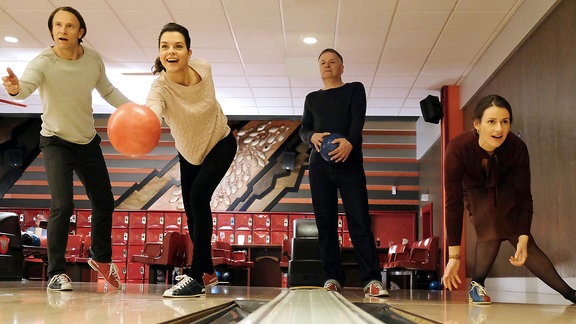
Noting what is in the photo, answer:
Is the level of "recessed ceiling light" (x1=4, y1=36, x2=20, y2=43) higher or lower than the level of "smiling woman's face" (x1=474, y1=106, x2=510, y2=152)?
higher

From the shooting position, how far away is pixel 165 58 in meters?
2.71

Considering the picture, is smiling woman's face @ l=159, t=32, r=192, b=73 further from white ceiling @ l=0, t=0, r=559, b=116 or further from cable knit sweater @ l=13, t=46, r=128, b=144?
white ceiling @ l=0, t=0, r=559, b=116

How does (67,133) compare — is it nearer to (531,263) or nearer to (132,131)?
(132,131)

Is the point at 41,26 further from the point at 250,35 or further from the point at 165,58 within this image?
the point at 165,58

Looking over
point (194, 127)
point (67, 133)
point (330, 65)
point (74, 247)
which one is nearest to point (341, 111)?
point (330, 65)

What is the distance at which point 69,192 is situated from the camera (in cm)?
336

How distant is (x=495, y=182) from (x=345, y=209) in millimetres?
970

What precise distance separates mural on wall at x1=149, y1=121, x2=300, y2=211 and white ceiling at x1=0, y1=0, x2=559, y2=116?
3.28 m

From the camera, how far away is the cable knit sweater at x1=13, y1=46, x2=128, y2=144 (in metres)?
3.35

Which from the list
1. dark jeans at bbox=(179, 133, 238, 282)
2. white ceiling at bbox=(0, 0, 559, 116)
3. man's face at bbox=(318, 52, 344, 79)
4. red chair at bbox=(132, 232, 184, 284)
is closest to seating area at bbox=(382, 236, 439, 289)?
white ceiling at bbox=(0, 0, 559, 116)

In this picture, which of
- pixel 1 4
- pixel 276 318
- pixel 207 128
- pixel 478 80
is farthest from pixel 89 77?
pixel 478 80

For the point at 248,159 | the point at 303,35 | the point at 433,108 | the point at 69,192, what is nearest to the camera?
the point at 69,192

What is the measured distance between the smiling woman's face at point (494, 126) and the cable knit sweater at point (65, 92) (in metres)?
2.12

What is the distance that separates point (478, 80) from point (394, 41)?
1.41m
